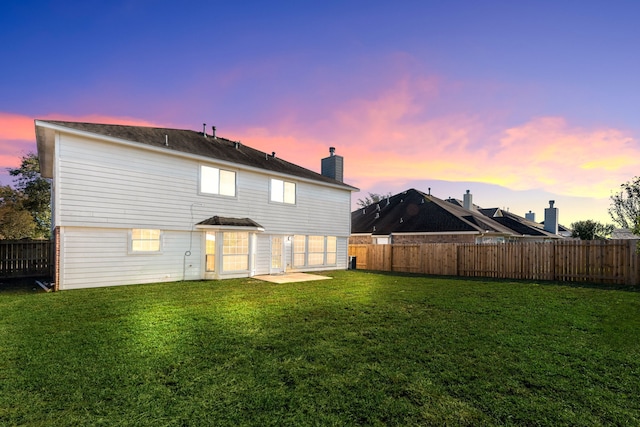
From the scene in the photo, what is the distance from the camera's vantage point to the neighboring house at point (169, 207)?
33.4ft

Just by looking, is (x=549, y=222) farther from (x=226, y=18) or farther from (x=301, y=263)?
(x=226, y=18)

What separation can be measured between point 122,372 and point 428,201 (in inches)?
1034

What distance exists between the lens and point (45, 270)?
14211mm

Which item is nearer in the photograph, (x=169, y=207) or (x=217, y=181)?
(x=169, y=207)

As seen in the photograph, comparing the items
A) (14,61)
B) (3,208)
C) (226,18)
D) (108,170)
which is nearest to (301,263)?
(108,170)

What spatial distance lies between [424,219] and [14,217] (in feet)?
111

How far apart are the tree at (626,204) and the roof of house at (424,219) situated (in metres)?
6.72

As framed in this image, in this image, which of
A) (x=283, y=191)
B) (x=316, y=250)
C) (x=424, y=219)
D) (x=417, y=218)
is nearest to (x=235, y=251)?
(x=283, y=191)

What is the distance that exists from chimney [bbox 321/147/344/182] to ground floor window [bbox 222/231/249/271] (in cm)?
822

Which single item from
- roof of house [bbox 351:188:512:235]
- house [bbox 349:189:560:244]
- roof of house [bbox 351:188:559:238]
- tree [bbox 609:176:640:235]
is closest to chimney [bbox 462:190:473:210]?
house [bbox 349:189:560:244]

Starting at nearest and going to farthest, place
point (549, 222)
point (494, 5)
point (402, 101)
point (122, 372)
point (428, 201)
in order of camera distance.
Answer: point (122, 372)
point (494, 5)
point (402, 101)
point (428, 201)
point (549, 222)

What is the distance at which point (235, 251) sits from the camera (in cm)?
1375

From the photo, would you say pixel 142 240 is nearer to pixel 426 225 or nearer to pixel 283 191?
pixel 283 191

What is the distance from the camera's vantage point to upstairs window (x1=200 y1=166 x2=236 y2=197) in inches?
524
